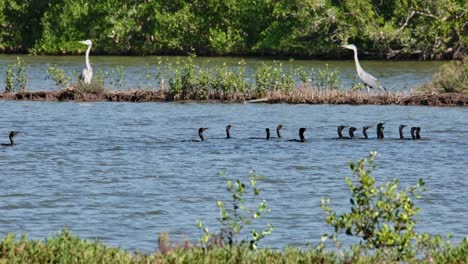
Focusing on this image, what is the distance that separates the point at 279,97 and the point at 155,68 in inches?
854

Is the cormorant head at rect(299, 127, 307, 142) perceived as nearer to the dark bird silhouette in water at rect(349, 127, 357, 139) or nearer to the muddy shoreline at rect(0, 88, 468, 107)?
the dark bird silhouette in water at rect(349, 127, 357, 139)

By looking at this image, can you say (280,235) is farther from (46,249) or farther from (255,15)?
(255,15)

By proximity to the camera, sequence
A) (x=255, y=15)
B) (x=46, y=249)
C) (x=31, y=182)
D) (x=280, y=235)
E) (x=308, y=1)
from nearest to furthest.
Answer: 1. (x=46, y=249)
2. (x=280, y=235)
3. (x=31, y=182)
4. (x=308, y=1)
5. (x=255, y=15)

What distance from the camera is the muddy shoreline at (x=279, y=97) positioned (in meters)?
38.0

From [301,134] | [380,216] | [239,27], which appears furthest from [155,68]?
[380,216]

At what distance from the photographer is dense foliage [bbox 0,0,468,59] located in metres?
64.6

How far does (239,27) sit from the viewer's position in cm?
7425

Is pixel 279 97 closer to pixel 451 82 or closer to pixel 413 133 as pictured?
pixel 451 82

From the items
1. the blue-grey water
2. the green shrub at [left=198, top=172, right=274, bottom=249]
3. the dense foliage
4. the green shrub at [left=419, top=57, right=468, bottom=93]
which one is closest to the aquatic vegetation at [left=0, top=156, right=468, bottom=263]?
the green shrub at [left=198, top=172, right=274, bottom=249]

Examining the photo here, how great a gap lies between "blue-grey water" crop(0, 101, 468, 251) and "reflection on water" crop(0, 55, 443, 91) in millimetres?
9819

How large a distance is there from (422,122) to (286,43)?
33921mm

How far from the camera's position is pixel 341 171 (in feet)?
83.8

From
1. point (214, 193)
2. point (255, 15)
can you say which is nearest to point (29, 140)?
point (214, 193)

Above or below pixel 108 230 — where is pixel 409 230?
above
